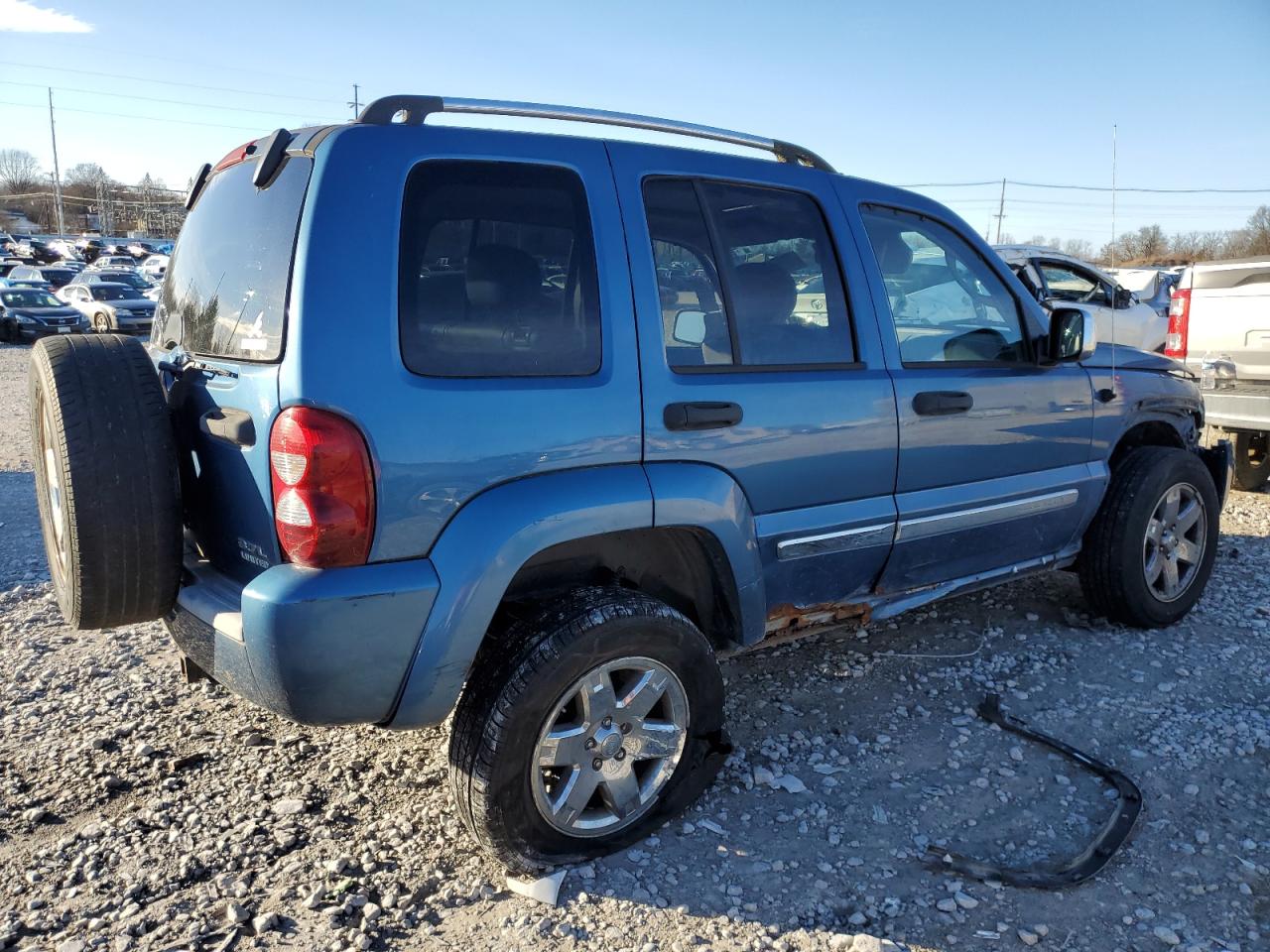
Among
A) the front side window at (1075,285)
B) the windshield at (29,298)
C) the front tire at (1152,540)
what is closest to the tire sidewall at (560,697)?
the front tire at (1152,540)

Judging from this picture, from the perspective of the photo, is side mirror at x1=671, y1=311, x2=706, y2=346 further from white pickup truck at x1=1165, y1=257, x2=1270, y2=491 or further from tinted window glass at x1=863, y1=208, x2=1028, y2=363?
white pickup truck at x1=1165, y1=257, x2=1270, y2=491

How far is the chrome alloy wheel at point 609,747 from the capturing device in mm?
2688

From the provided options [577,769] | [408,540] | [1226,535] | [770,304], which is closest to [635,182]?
[770,304]

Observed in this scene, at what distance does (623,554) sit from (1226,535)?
510 centimetres

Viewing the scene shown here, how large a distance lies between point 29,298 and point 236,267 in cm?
2605

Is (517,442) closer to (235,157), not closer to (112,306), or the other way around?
(235,157)

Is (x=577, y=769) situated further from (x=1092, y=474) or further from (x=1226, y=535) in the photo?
(x=1226, y=535)

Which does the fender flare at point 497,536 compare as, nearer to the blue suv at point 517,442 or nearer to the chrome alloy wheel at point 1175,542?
the blue suv at point 517,442

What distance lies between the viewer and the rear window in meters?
2.41

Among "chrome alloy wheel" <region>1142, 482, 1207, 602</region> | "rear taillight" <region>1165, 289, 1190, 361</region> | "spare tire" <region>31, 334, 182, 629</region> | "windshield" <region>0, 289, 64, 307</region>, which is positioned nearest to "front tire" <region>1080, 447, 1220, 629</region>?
"chrome alloy wheel" <region>1142, 482, 1207, 602</region>

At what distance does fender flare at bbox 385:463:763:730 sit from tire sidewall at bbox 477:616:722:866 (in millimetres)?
198

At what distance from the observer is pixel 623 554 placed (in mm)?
2979

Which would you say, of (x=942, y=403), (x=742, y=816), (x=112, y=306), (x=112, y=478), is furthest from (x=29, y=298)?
(x=742, y=816)

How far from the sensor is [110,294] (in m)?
23.7
